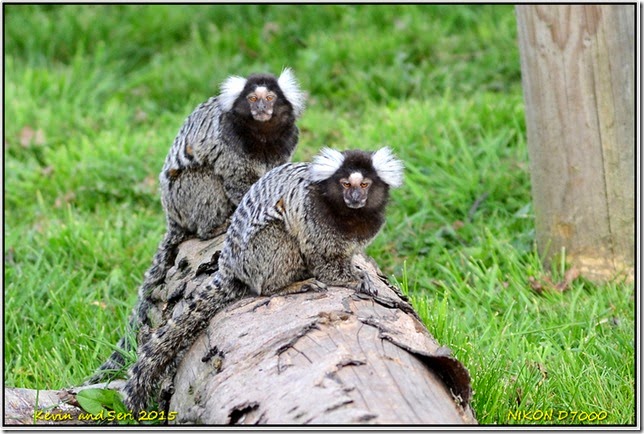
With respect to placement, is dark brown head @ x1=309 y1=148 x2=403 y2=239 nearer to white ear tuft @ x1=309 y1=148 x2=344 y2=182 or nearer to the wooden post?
white ear tuft @ x1=309 y1=148 x2=344 y2=182

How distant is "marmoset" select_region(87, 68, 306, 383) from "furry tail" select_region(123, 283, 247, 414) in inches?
32.2

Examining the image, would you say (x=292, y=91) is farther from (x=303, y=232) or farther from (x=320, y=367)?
(x=320, y=367)

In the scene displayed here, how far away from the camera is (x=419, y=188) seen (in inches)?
218

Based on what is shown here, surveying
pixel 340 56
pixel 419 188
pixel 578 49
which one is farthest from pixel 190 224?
pixel 340 56

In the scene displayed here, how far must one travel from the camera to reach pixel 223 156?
4.35m

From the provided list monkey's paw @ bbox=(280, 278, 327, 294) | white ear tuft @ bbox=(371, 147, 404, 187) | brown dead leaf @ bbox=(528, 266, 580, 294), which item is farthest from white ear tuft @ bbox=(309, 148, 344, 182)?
brown dead leaf @ bbox=(528, 266, 580, 294)

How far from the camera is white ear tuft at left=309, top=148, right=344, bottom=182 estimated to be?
11.5 ft

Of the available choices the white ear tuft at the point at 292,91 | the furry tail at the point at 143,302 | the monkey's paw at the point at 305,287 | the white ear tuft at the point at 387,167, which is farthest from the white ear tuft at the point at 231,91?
the monkey's paw at the point at 305,287

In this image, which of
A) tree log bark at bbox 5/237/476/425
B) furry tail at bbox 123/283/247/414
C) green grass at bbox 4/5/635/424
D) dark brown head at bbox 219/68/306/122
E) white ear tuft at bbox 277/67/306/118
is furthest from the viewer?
white ear tuft at bbox 277/67/306/118

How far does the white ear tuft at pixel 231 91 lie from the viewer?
4.30 metres

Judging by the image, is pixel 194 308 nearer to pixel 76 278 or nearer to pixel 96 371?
pixel 96 371

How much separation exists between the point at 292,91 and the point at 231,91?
0.30 meters

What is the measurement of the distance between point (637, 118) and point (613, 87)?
26cm

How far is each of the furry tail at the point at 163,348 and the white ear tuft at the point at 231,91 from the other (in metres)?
1.18
